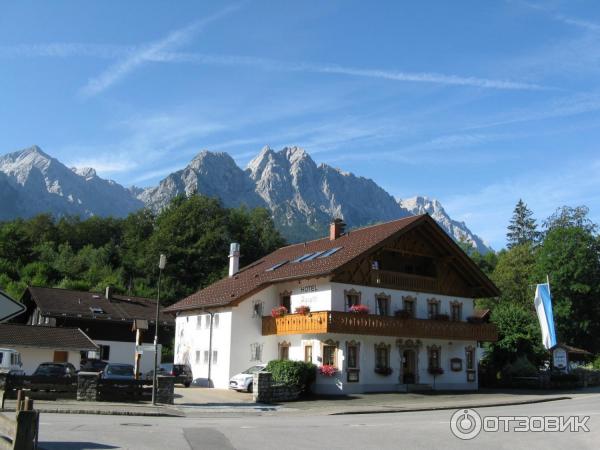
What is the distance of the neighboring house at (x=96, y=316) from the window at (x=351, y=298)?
66.3 ft

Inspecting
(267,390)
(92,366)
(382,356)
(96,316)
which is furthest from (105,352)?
(267,390)

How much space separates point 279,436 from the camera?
51.4ft

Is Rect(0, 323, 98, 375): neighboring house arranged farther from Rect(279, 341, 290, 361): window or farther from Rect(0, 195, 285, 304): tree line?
Rect(0, 195, 285, 304): tree line

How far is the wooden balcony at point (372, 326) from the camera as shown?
3325cm

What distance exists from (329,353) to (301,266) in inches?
231

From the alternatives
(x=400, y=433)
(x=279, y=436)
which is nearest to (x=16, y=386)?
(x=279, y=436)

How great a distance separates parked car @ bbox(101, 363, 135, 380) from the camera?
2856 cm

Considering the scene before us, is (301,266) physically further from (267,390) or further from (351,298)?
(267,390)

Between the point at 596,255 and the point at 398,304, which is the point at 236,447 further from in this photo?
the point at 596,255

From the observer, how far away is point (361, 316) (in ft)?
112

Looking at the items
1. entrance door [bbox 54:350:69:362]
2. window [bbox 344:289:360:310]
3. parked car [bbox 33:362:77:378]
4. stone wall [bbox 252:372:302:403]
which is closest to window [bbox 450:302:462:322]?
window [bbox 344:289:360:310]

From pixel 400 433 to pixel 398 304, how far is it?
2095 centimetres

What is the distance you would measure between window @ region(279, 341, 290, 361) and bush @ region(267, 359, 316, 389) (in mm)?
4399

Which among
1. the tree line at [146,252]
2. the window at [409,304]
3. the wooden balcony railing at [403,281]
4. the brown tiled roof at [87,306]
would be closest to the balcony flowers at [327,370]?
the wooden balcony railing at [403,281]
